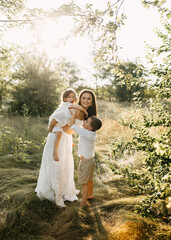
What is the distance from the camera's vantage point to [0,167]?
4.53 m

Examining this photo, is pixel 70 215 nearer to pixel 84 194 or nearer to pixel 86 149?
pixel 84 194

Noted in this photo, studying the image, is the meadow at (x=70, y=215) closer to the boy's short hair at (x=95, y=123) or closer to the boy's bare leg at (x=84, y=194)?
the boy's bare leg at (x=84, y=194)

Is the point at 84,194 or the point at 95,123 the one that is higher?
the point at 95,123

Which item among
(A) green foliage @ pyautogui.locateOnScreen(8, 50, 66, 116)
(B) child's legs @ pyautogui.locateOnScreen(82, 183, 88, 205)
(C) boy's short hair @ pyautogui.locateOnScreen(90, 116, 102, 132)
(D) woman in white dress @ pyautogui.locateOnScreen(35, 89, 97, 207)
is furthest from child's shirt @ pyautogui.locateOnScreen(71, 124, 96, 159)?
(A) green foliage @ pyautogui.locateOnScreen(8, 50, 66, 116)

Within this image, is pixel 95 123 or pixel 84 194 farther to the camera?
pixel 84 194

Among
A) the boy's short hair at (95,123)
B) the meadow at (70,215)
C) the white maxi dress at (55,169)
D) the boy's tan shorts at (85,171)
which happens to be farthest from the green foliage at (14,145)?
the boy's short hair at (95,123)

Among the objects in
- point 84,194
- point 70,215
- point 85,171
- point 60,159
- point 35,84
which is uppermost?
point 35,84

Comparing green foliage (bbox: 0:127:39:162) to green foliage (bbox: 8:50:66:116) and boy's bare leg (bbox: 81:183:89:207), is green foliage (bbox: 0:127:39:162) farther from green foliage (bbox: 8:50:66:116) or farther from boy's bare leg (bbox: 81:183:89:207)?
green foliage (bbox: 8:50:66:116)

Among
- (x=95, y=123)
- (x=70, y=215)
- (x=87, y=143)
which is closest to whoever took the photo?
(x=70, y=215)

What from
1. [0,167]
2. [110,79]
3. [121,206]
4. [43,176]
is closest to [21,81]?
[0,167]

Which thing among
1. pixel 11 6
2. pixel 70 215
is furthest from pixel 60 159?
pixel 11 6

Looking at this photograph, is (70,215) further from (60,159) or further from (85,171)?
(60,159)

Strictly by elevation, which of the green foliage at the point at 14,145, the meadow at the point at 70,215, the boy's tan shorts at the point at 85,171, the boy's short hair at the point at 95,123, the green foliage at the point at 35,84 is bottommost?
the meadow at the point at 70,215

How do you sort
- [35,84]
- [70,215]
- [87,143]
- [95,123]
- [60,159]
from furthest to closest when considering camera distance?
[35,84] < [60,159] < [87,143] < [95,123] < [70,215]
